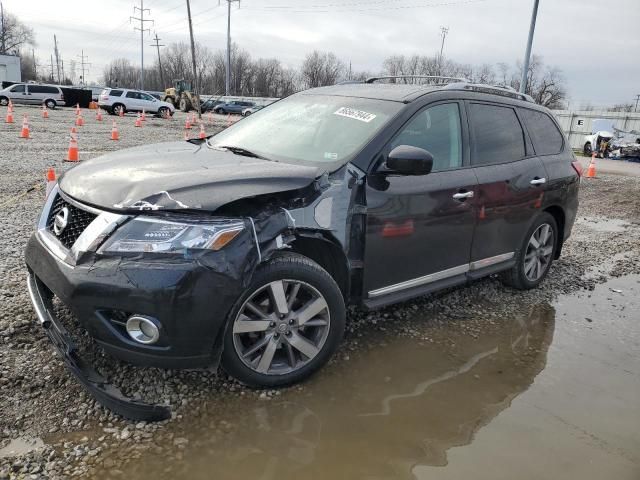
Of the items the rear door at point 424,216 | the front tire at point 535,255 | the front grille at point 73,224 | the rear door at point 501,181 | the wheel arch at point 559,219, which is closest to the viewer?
the front grille at point 73,224

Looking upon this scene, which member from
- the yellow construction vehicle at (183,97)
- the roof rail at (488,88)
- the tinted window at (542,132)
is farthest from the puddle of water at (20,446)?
the yellow construction vehicle at (183,97)

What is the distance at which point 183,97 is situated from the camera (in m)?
41.1

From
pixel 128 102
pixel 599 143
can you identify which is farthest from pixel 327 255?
pixel 128 102

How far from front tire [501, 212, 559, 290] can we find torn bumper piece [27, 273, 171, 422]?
3411 mm

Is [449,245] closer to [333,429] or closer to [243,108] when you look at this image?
[333,429]

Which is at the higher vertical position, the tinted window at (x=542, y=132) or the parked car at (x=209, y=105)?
the tinted window at (x=542, y=132)

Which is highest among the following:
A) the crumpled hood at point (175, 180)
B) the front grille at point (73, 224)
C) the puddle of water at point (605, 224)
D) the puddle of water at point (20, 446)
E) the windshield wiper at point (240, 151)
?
the windshield wiper at point (240, 151)

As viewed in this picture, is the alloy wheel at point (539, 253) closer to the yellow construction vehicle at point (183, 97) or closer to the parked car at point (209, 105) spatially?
the yellow construction vehicle at point (183, 97)

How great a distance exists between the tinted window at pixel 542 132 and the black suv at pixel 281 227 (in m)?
0.31

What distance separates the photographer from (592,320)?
14.8 feet

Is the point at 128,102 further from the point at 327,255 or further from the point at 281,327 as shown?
the point at 281,327

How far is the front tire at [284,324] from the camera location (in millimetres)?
2777

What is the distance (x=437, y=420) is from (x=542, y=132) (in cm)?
322

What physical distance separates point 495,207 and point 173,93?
4292cm
